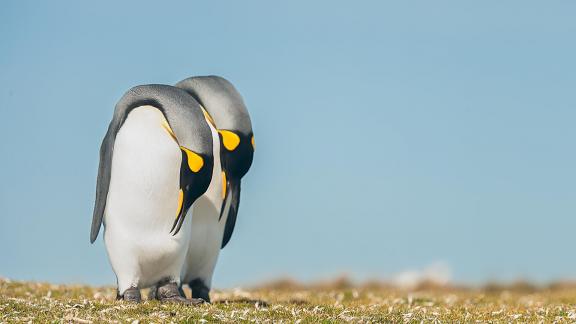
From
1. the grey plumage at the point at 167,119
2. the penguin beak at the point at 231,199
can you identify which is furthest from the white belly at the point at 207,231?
the grey plumage at the point at 167,119

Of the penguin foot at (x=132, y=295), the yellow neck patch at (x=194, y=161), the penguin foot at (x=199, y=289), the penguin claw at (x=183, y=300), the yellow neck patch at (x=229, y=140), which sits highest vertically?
the yellow neck patch at (x=229, y=140)

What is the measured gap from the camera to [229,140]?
1277 cm

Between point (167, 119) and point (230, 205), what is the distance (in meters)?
1.82

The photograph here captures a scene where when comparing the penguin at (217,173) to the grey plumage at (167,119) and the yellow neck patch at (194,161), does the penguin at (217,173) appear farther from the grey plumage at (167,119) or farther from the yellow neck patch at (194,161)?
the yellow neck patch at (194,161)

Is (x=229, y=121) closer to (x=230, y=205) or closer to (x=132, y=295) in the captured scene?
(x=230, y=205)

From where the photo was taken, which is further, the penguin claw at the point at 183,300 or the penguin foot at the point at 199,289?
the penguin foot at the point at 199,289

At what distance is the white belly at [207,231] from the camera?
42.3 feet

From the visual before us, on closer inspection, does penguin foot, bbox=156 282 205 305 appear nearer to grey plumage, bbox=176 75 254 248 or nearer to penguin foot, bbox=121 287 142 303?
penguin foot, bbox=121 287 142 303

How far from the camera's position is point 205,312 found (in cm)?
1102

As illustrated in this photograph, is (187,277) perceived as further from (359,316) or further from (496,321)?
(496,321)

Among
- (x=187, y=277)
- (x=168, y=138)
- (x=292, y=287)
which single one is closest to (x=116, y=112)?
(x=168, y=138)

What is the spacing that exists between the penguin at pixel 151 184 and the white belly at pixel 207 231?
0.47m


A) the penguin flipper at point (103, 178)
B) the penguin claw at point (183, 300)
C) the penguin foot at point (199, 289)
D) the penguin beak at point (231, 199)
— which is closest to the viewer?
the penguin claw at point (183, 300)

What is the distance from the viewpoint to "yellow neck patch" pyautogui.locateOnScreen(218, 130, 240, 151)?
503 inches
